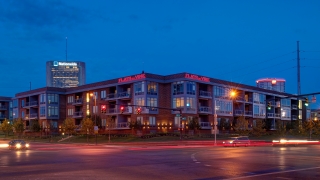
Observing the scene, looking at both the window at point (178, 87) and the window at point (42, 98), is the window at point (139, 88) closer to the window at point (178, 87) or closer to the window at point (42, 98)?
the window at point (178, 87)

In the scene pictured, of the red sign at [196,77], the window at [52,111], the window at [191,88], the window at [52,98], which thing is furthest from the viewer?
the window at [52,98]

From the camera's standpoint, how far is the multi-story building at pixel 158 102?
73.8 meters

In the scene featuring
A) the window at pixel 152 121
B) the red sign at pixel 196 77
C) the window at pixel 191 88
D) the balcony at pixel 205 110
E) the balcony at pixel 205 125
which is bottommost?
the balcony at pixel 205 125

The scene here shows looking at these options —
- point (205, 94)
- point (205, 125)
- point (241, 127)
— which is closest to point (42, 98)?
point (205, 94)

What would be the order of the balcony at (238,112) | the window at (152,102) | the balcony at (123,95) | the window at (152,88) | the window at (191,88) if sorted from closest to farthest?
the window at (191,88) → the window at (152,102) → the window at (152,88) → the balcony at (123,95) → the balcony at (238,112)

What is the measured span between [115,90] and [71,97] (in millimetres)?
19399

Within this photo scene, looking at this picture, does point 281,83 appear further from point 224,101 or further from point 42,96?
point 42,96

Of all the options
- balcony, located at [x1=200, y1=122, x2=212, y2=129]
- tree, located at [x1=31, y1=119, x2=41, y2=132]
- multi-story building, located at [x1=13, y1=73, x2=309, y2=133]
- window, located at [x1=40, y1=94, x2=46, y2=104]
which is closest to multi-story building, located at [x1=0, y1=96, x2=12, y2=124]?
multi-story building, located at [x1=13, y1=73, x2=309, y2=133]

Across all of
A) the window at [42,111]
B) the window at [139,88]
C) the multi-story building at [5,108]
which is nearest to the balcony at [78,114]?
the window at [42,111]

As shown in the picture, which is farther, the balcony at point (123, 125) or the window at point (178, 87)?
A: the balcony at point (123, 125)

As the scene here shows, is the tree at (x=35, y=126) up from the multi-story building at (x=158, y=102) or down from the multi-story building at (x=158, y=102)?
down

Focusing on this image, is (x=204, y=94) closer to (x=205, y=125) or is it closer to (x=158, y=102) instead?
(x=205, y=125)

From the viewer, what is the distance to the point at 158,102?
7519 centimetres

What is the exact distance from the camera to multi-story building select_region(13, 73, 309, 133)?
73.8 metres
